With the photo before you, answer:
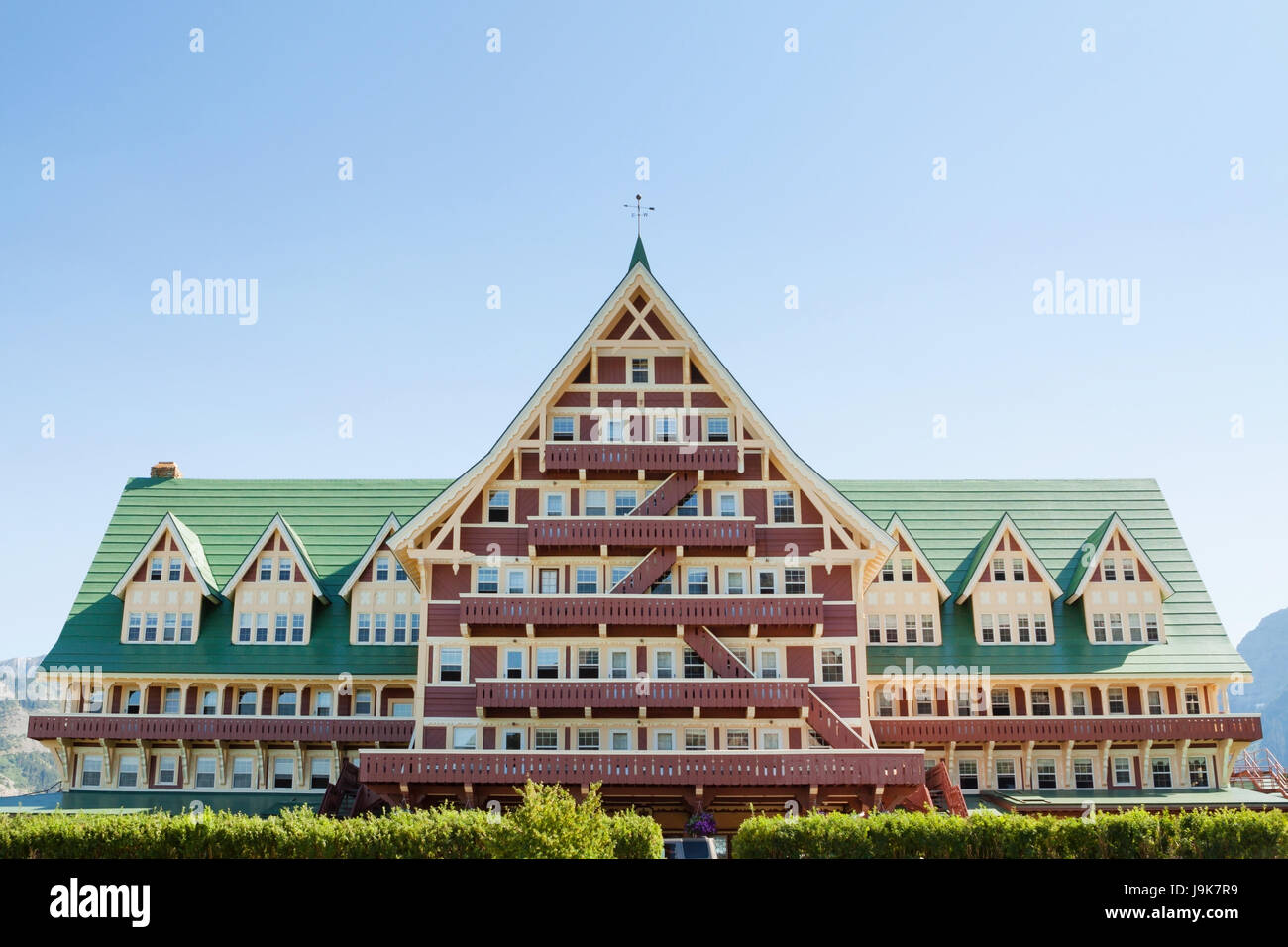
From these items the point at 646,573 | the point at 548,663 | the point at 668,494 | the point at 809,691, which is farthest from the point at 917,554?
the point at 548,663

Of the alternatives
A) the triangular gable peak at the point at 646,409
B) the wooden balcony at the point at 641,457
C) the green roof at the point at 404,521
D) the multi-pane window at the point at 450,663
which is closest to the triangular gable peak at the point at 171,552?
the green roof at the point at 404,521

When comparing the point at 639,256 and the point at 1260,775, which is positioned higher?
the point at 639,256

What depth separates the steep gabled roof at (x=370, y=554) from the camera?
5912 cm

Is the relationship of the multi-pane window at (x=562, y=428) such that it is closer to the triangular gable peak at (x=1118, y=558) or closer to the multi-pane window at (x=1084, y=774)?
the triangular gable peak at (x=1118, y=558)

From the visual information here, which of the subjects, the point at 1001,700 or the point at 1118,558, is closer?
the point at 1001,700

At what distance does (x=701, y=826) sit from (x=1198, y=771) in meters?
26.2

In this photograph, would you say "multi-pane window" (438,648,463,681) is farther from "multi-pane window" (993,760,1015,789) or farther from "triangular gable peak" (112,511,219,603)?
"multi-pane window" (993,760,1015,789)

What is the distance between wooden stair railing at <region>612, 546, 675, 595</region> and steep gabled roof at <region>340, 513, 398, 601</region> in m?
14.4

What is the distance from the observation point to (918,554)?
59.8 m

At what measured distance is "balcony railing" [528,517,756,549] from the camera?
49625 mm

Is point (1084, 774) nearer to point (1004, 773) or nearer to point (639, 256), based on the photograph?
point (1004, 773)

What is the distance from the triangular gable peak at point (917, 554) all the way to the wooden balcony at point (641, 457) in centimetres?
1239
